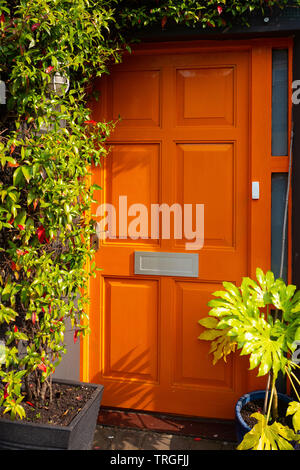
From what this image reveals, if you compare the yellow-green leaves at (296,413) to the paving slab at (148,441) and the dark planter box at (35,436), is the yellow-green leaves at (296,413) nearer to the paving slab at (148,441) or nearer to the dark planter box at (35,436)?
the paving slab at (148,441)

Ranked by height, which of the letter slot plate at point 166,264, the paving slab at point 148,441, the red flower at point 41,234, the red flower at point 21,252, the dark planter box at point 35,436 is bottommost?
the paving slab at point 148,441

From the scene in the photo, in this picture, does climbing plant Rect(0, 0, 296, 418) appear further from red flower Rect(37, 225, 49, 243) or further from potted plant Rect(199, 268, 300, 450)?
potted plant Rect(199, 268, 300, 450)

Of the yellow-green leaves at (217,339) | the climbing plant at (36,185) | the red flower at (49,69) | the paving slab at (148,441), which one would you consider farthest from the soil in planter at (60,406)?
the red flower at (49,69)

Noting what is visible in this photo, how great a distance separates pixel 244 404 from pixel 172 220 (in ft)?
3.91

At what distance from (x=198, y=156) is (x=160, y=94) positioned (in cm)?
48

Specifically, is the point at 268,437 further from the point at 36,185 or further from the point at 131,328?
the point at 36,185

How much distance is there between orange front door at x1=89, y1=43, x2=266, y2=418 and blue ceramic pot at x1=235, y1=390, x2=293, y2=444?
0.20 meters

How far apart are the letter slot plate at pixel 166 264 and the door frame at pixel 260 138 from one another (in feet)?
1.20

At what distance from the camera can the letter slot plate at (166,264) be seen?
286 centimetres

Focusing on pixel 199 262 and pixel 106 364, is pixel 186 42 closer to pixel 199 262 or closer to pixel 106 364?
pixel 199 262

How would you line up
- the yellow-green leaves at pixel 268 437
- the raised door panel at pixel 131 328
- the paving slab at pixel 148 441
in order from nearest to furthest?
the yellow-green leaves at pixel 268 437 < the paving slab at pixel 148 441 < the raised door panel at pixel 131 328

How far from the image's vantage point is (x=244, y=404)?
2547mm

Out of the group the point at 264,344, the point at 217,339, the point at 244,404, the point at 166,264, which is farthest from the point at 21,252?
the point at 244,404
